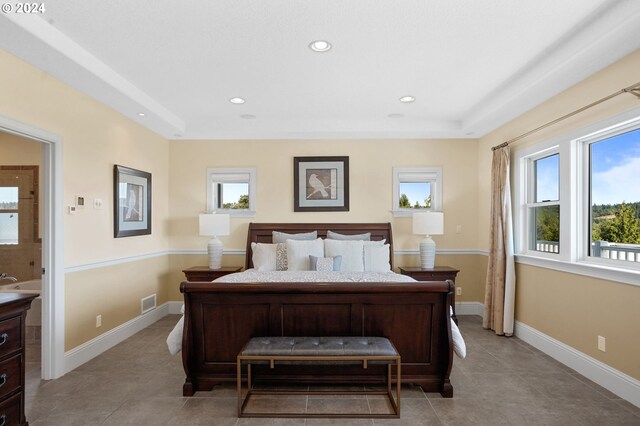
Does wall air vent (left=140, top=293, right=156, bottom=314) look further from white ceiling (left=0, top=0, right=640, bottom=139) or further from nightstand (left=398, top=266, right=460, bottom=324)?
nightstand (left=398, top=266, right=460, bottom=324)

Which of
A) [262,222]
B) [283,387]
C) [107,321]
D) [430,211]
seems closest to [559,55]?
[430,211]

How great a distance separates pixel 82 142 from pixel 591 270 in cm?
484

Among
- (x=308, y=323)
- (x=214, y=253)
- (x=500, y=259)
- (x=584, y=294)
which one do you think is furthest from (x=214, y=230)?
(x=584, y=294)

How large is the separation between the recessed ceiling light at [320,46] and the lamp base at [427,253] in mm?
2990

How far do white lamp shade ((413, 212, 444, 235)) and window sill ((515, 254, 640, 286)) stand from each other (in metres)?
1.09

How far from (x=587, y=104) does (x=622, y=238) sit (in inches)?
46.7

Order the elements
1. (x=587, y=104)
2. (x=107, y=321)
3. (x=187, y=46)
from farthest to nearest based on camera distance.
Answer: (x=107, y=321), (x=587, y=104), (x=187, y=46)

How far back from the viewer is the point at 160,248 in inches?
202

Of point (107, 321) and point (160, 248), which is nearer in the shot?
point (107, 321)

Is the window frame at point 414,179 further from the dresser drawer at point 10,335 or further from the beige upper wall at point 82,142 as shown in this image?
the dresser drawer at point 10,335

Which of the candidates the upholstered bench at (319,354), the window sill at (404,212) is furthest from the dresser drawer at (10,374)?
the window sill at (404,212)

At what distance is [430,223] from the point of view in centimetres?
484

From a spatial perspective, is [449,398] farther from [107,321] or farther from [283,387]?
[107,321]

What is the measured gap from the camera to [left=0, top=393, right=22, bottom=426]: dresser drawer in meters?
2.09
